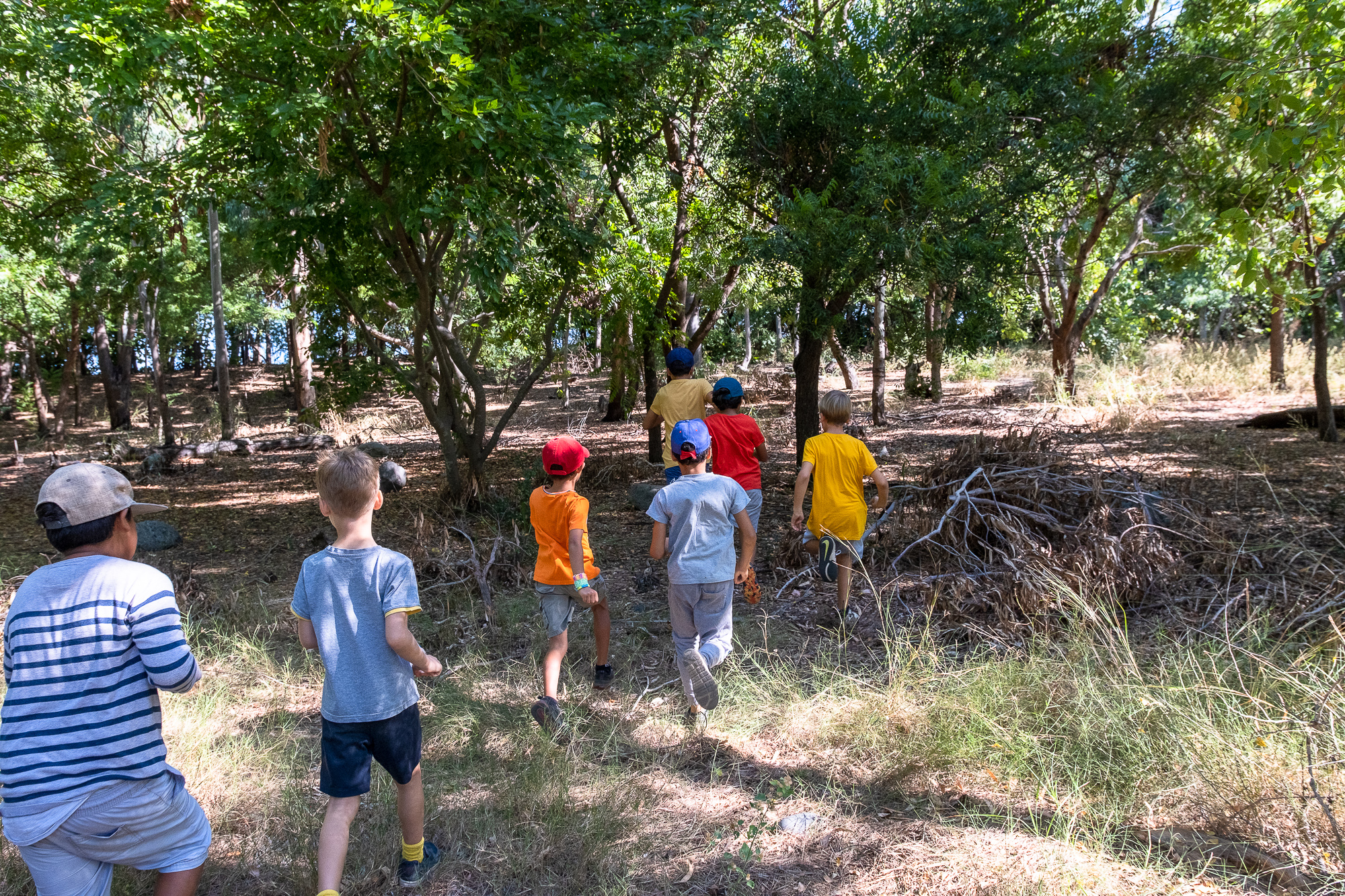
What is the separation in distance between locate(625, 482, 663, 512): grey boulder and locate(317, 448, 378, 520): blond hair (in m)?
6.26

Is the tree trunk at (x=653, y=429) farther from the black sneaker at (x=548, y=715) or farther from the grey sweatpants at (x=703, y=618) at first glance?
the black sneaker at (x=548, y=715)

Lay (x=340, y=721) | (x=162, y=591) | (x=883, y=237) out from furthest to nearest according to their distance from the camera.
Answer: (x=883, y=237)
(x=340, y=721)
(x=162, y=591)

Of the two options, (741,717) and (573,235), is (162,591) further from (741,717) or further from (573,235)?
(573,235)

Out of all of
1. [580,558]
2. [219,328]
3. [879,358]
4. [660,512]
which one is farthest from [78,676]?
[219,328]

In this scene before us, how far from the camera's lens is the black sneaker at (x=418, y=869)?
9.50 feet

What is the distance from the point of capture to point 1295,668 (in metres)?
3.70

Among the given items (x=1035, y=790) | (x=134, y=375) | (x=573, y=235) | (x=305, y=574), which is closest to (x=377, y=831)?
(x=305, y=574)

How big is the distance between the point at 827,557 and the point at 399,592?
326cm

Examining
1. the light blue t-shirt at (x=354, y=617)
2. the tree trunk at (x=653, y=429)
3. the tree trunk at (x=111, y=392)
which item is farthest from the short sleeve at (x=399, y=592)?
the tree trunk at (x=111, y=392)

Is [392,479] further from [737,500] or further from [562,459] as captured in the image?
[737,500]

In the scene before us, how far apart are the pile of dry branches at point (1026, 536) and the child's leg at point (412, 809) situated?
3.31 m

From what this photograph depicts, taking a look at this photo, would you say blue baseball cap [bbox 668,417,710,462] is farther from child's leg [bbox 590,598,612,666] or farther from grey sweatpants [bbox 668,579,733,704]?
child's leg [bbox 590,598,612,666]

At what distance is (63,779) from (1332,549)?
22.7ft

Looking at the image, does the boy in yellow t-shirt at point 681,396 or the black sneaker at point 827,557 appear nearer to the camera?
the black sneaker at point 827,557
